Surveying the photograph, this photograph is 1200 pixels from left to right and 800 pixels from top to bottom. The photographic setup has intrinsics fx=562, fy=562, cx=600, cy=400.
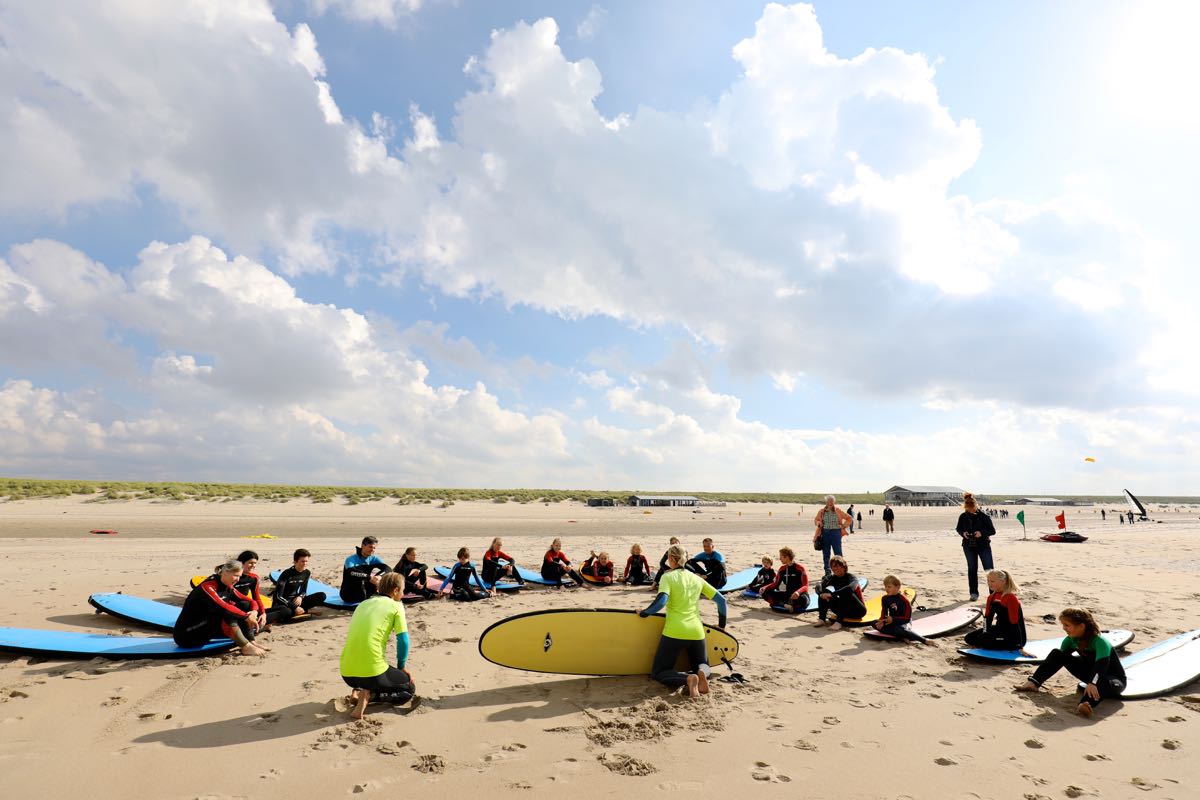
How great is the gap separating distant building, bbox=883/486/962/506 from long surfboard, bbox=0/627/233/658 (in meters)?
95.0

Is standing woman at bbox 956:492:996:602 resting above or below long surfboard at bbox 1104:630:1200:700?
above

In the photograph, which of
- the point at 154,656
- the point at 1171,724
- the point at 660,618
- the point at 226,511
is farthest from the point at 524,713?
the point at 226,511

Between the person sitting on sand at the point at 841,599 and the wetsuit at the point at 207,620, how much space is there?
7.79 m

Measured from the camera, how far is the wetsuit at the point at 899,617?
7.48m

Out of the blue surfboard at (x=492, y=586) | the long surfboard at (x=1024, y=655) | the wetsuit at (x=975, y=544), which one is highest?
the wetsuit at (x=975, y=544)

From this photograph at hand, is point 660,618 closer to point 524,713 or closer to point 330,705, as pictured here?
point 524,713

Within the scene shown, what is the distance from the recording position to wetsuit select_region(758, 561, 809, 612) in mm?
9305

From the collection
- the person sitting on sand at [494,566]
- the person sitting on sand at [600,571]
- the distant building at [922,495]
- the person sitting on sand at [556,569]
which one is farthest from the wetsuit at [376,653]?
the distant building at [922,495]

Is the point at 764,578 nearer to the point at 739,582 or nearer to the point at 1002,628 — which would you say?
the point at 739,582

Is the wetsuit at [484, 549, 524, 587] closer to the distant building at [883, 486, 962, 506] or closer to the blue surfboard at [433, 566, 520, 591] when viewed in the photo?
the blue surfboard at [433, 566, 520, 591]

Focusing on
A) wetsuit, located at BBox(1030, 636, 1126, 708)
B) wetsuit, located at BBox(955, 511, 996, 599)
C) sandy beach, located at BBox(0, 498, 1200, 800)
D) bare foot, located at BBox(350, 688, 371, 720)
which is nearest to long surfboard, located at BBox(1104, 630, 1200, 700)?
sandy beach, located at BBox(0, 498, 1200, 800)

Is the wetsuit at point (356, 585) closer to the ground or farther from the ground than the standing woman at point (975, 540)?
closer to the ground

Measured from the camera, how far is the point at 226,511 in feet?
109

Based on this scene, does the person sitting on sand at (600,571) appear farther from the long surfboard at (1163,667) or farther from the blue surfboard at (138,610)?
the long surfboard at (1163,667)
